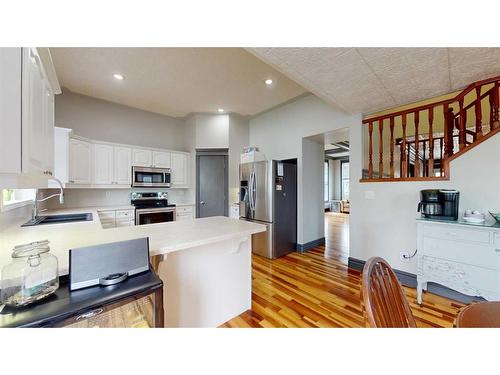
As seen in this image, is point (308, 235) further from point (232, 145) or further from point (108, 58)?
point (108, 58)

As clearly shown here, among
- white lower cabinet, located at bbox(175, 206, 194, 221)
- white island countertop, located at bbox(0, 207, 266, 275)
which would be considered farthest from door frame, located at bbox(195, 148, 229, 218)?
white island countertop, located at bbox(0, 207, 266, 275)

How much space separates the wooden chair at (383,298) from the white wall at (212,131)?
12.5ft

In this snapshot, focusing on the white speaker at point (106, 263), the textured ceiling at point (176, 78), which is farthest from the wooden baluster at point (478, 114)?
the white speaker at point (106, 263)

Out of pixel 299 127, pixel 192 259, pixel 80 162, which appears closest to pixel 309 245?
pixel 299 127

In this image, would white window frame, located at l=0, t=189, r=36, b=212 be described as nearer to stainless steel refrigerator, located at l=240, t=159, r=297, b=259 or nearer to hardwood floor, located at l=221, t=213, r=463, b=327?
hardwood floor, located at l=221, t=213, r=463, b=327

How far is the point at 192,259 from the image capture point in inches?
61.0

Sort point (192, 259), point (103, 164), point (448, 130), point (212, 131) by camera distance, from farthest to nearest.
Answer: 1. point (212, 131)
2. point (103, 164)
3. point (448, 130)
4. point (192, 259)

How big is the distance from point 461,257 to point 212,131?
4188mm

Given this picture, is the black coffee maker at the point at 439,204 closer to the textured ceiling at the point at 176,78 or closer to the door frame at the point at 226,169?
the textured ceiling at the point at 176,78

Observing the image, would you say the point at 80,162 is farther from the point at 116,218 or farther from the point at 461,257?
the point at 461,257

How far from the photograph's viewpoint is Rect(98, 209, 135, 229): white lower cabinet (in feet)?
10.9

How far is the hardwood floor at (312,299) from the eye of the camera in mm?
1789
